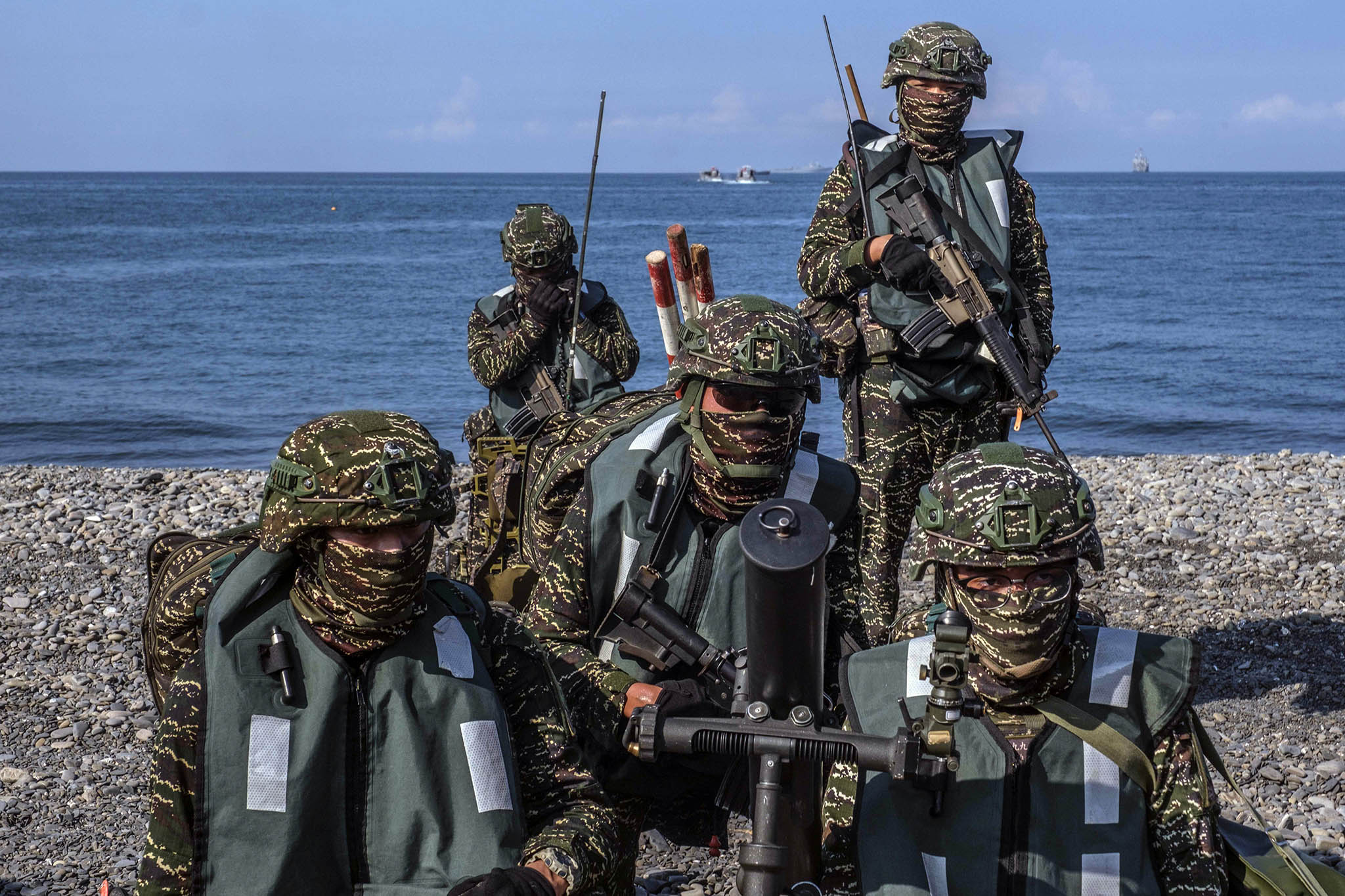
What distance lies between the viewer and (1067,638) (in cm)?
360

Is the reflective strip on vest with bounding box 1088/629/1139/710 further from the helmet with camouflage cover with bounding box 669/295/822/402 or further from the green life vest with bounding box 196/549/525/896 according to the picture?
the green life vest with bounding box 196/549/525/896

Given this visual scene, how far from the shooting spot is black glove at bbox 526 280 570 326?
8.38 m

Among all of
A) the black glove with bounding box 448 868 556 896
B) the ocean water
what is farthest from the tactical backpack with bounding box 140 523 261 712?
the ocean water

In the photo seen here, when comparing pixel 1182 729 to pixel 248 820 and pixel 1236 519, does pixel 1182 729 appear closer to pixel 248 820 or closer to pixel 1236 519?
pixel 248 820

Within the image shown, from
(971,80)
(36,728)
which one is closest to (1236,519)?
(971,80)

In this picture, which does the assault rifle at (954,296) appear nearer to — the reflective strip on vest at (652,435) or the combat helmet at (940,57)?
the combat helmet at (940,57)

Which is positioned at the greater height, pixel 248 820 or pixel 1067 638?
pixel 1067 638

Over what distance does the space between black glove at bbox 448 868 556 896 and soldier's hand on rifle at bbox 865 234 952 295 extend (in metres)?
3.91

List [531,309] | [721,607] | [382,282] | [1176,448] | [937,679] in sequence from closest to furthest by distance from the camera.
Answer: [937,679], [721,607], [531,309], [1176,448], [382,282]

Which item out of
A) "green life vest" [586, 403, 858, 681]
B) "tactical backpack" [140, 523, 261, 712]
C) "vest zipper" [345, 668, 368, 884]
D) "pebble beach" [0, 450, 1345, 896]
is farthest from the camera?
"pebble beach" [0, 450, 1345, 896]

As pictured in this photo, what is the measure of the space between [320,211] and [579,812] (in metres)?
110

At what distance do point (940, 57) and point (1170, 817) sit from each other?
4.05 m

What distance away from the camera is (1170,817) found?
345 cm

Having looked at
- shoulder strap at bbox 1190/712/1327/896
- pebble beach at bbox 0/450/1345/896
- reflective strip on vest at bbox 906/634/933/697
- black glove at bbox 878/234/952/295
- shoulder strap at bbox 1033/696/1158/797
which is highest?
black glove at bbox 878/234/952/295
